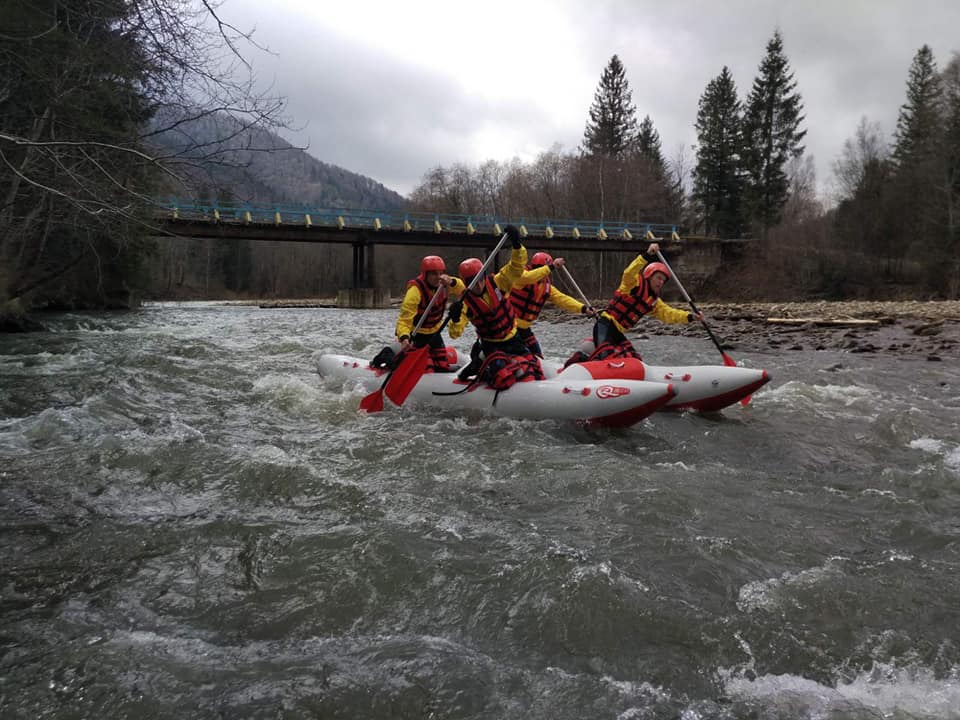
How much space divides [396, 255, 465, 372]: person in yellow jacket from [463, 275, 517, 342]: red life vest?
25 cm

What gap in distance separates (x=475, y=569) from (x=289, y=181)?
3.80 metres

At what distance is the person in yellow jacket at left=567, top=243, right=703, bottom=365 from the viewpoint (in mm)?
8062

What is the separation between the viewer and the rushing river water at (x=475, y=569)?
2438 millimetres

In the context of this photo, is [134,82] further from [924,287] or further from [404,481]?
[924,287]

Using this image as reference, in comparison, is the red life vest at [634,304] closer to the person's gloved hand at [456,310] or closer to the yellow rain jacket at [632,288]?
the yellow rain jacket at [632,288]

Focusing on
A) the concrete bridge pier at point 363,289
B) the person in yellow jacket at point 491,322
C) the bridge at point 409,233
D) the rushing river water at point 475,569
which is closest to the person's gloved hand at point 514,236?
the person in yellow jacket at point 491,322

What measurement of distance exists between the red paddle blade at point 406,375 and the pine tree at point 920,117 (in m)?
34.2

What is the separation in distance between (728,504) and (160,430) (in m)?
5.08

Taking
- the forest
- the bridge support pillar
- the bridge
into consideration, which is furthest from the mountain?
the bridge support pillar

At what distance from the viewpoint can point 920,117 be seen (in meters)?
37.1

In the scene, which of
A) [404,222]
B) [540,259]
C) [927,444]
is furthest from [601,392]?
[404,222]

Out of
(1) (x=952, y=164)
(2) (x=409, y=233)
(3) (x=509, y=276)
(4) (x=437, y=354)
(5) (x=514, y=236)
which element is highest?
(1) (x=952, y=164)

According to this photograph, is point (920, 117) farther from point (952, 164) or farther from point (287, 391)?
point (287, 391)

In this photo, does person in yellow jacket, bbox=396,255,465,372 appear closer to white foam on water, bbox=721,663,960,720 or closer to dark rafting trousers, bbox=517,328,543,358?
dark rafting trousers, bbox=517,328,543,358
